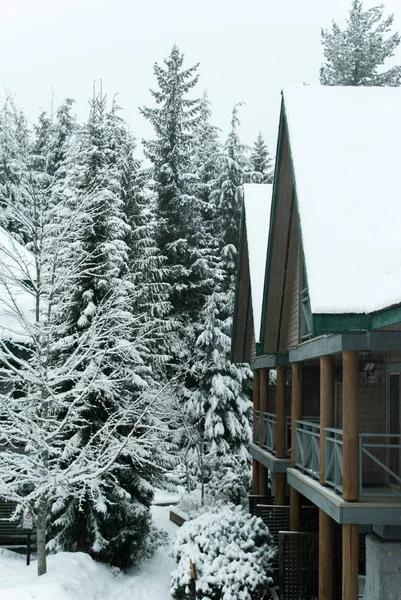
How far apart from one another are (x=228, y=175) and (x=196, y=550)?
23.8 meters

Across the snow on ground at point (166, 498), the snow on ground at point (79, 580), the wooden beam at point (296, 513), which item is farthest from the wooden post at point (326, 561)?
the snow on ground at point (166, 498)

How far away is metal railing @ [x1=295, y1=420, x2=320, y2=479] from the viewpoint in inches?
595

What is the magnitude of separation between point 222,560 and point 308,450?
9.25 ft

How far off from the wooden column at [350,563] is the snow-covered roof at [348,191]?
3582mm

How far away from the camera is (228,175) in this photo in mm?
36938

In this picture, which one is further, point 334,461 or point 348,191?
point 348,191

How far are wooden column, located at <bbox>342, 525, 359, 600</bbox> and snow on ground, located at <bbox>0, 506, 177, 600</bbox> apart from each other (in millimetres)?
4981

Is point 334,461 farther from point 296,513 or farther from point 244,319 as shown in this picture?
point 244,319

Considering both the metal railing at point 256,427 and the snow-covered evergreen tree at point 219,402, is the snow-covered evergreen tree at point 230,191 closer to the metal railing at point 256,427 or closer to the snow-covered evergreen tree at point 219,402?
the snow-covered evergreen tree at point 219,402

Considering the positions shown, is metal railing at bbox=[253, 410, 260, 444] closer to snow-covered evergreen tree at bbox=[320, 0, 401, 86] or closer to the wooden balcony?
the wooden balcony

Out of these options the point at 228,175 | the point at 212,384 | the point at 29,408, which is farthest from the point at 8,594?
Result: the point at 228,175

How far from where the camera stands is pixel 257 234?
80.9ft

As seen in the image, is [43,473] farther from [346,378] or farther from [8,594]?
[346,378]

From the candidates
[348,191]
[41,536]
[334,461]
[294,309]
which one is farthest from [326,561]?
[294,309]
